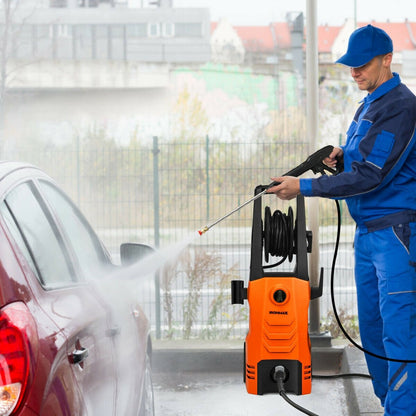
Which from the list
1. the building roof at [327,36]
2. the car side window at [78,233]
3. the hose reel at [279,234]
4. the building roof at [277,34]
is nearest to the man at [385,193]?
the hose reel at [279,234]

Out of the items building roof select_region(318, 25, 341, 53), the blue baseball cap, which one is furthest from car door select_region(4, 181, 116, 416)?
building roof select_region(318, 25, 341, 53)

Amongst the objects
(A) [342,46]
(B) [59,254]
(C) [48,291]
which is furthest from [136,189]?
(C) [48,291]

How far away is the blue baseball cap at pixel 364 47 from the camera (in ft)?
10.0

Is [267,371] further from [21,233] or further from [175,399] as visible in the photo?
[21,233]

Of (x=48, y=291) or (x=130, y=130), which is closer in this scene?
(x=48, y=291)

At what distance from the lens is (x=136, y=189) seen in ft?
19.4

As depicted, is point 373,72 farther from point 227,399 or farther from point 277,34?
point 277,34

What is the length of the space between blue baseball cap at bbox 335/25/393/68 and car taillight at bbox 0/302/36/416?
2.14 m

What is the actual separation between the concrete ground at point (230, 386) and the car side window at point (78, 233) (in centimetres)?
184

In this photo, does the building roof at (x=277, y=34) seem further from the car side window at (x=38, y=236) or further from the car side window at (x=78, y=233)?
the car side window at (x=38, y=236)

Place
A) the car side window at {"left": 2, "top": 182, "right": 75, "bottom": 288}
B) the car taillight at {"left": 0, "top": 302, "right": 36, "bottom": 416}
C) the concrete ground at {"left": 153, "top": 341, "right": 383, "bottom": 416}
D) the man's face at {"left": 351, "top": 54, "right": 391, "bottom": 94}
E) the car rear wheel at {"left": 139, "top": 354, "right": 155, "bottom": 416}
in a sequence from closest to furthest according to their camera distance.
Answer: the car taillight at {"left": 0, "top": 302, "right": 36, "bottom": 416} → the car side window at {"left": 2, "top": 182, "right": 75, "bottom": 288} → the car rear wheel at {"left": 139, "top": 354, "right": 155, "bottom": 416} → the man's face at {"left": 351, "top": 54, "right": 391, "bottom": 94} → the concrete ground at {"left": 153, "top": 341, "right": 383, "bottom": 416}

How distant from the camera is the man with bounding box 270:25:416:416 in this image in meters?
2.98

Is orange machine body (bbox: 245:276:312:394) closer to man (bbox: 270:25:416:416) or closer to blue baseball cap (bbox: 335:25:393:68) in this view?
man (bbox: 270:25:416:416)

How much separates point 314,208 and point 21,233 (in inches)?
133
